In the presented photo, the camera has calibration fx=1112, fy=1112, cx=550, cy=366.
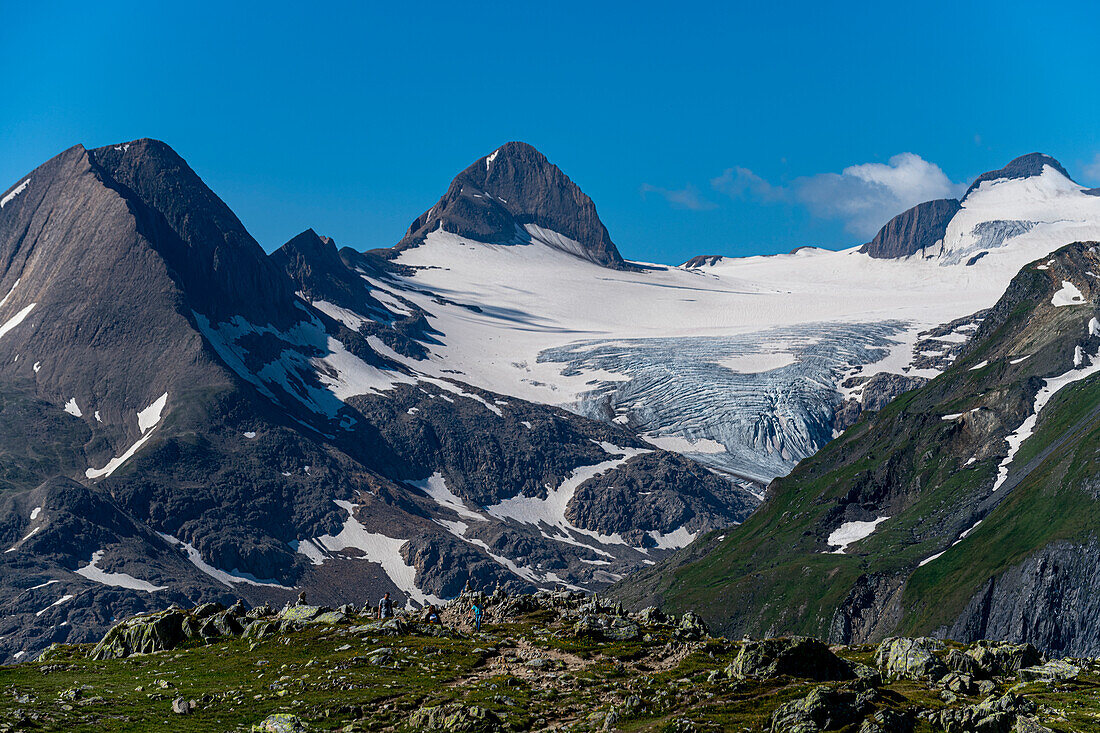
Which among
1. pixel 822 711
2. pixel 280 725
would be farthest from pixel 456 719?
pixel 822 711

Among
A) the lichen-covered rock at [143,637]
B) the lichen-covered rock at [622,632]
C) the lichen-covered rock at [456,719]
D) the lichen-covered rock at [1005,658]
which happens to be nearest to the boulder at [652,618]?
the lichen-covered rock at [622,632]

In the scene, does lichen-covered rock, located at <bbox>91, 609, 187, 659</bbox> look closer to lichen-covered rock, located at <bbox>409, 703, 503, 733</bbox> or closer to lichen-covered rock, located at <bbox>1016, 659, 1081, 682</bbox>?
lichen-covered rock, located at <bbox>409, 703, 503, 733</bbox>

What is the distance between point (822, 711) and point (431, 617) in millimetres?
40744

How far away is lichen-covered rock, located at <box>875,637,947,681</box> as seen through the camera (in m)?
73.2

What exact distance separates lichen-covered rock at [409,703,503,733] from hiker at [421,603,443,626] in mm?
27183

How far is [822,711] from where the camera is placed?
57.0m

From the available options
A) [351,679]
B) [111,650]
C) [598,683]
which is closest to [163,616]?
[111,650]

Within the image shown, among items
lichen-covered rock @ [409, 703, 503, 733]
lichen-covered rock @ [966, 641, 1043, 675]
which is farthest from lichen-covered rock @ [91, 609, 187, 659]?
lichen-covered rock @ [966, 641, 1043, 675]

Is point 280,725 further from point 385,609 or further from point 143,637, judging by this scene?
point 385,609

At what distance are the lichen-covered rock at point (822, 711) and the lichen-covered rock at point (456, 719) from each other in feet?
48.8

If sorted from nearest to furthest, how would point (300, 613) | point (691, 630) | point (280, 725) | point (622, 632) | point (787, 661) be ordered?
point (280, 725), point (787, 661), point (622, 632), point (691, 630), point (300, 613)

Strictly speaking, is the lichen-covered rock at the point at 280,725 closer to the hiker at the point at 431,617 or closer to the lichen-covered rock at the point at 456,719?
the lichen-covered rock at the point at 456,719

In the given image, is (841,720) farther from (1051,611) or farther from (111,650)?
(1051,611)

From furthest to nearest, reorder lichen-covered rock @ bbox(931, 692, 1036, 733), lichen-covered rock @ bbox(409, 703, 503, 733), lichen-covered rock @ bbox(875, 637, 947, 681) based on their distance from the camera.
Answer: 1. lichen-covered rock @ bbox(875, 637, 947, 681)
2. lichen-covered rock @ bbox(409, 703, 503, 733)
3. lichen-covered rock @ bbox(931, 692, 1036, 733)
